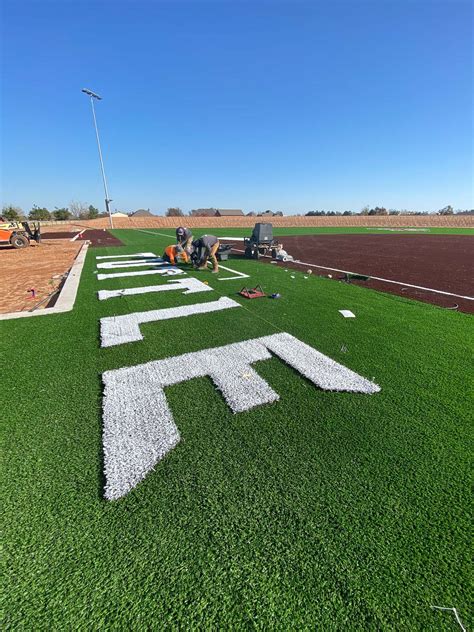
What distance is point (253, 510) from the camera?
5.54 ft

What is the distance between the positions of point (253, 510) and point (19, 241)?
19.5m

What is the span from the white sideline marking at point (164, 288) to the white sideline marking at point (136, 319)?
3.18 feet

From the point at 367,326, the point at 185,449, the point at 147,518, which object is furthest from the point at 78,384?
the point at 367,326

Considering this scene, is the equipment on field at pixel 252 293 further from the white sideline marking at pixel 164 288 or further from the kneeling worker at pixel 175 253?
the kneeling worker at pixel 175 253

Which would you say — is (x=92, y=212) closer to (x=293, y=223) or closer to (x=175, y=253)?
(x=293, y=223)

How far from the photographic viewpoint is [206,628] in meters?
1.21

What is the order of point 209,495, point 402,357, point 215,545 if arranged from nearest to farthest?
point 215,545, point 209,495, point 402,357

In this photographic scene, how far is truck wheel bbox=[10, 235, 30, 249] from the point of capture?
1524cm

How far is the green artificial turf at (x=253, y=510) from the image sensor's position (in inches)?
50.6

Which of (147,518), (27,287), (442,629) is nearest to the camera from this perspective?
(442,629)

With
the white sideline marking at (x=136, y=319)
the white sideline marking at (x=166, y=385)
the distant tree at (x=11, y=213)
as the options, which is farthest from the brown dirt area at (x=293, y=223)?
the white sideline marking at (x=166, y=385)

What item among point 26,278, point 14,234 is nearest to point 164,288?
point 26,278

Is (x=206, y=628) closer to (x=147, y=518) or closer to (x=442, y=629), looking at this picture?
(x=147, y=518)

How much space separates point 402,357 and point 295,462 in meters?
2.27
